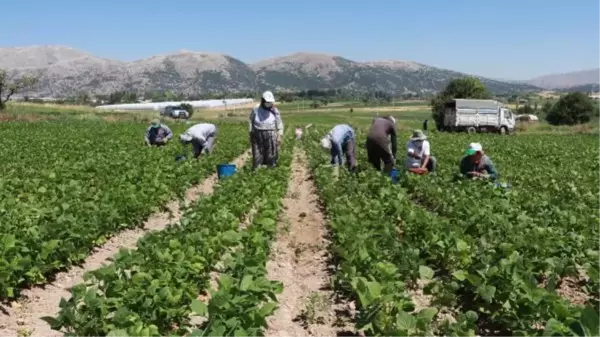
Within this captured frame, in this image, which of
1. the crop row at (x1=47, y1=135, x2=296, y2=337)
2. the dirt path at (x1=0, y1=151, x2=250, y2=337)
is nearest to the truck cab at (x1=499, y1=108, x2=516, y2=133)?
the dirt path at (x1=0, y1=151, x2=250, y2=337)

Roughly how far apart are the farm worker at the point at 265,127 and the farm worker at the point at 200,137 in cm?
235

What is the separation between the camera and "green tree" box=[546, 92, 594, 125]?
6938cm

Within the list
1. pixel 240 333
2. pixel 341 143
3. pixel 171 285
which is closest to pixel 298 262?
pixel 171 285

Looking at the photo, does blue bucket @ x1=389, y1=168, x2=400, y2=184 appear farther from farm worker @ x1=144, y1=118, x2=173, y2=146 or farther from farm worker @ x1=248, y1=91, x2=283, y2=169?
farm worker @ x1=144, y1=118, x2=173, y2=146

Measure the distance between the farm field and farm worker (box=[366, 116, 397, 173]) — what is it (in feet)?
2.53

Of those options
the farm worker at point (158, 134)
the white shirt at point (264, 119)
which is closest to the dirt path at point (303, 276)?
the white shirt at point (264, 119)

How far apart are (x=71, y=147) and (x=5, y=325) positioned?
16.1 metres

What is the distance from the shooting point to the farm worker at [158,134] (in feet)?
52.2

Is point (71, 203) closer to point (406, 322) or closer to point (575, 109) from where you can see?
point (406, 322)

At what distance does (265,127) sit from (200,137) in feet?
9.68

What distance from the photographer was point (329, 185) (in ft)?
34.5

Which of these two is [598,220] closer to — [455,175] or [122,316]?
[455,175]

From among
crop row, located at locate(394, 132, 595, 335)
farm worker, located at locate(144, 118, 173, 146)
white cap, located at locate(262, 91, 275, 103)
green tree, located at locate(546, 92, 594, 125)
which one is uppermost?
white cap, located at locate(262, 91, 275, 103)

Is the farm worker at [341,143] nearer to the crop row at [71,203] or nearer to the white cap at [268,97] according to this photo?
the white cap at [268,97]
